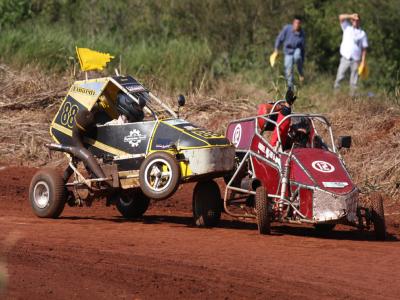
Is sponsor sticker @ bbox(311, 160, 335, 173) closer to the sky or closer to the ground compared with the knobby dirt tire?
closer to the sky

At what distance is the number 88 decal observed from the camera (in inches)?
573

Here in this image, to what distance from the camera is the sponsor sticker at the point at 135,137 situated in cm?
1386

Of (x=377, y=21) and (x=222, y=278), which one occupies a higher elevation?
(x=377, y=21)

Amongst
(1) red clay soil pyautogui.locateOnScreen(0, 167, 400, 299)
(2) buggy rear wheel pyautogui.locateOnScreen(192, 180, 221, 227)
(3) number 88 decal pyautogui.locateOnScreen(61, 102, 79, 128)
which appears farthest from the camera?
(3) number 88 decal pyautogui.locateOnScreen(61, 102, 79, 128)

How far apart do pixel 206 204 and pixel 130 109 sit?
1.67m

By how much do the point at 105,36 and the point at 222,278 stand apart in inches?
689

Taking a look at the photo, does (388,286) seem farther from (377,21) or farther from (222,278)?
(377,21)

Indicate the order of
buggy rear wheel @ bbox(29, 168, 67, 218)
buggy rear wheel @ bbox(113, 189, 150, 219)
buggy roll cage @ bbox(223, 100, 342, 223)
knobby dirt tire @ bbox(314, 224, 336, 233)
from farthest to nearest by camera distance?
buggy rear wheel @ bbox(113, 189, 150, 219), knobby dirt tire @ bbox(314, 224, 336, 233), buggy rear wheel @ bbox(29, 168, 67, 218), buggy roll cage @ bbox(223, 100, 342, 223)

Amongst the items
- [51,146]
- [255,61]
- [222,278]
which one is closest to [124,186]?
[51,146]

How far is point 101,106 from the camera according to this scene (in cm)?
1474

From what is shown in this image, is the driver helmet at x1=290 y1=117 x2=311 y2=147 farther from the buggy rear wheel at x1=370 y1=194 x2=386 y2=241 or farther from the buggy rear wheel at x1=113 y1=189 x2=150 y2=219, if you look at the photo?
the buggy rear wheel at x1=113 y1=189 x2=150 y2=219

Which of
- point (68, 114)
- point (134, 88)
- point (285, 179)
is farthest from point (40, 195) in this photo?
point (285, 179)

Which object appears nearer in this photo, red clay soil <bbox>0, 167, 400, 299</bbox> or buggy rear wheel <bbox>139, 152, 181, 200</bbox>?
red clay soil <bbox>0, 167, 400, 299</bbox>

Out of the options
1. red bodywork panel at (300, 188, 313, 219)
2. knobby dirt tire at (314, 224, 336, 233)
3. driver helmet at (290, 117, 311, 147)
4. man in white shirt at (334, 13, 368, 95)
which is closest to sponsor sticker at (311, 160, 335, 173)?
red bodywork panel at (300, 188, 313, 219)
